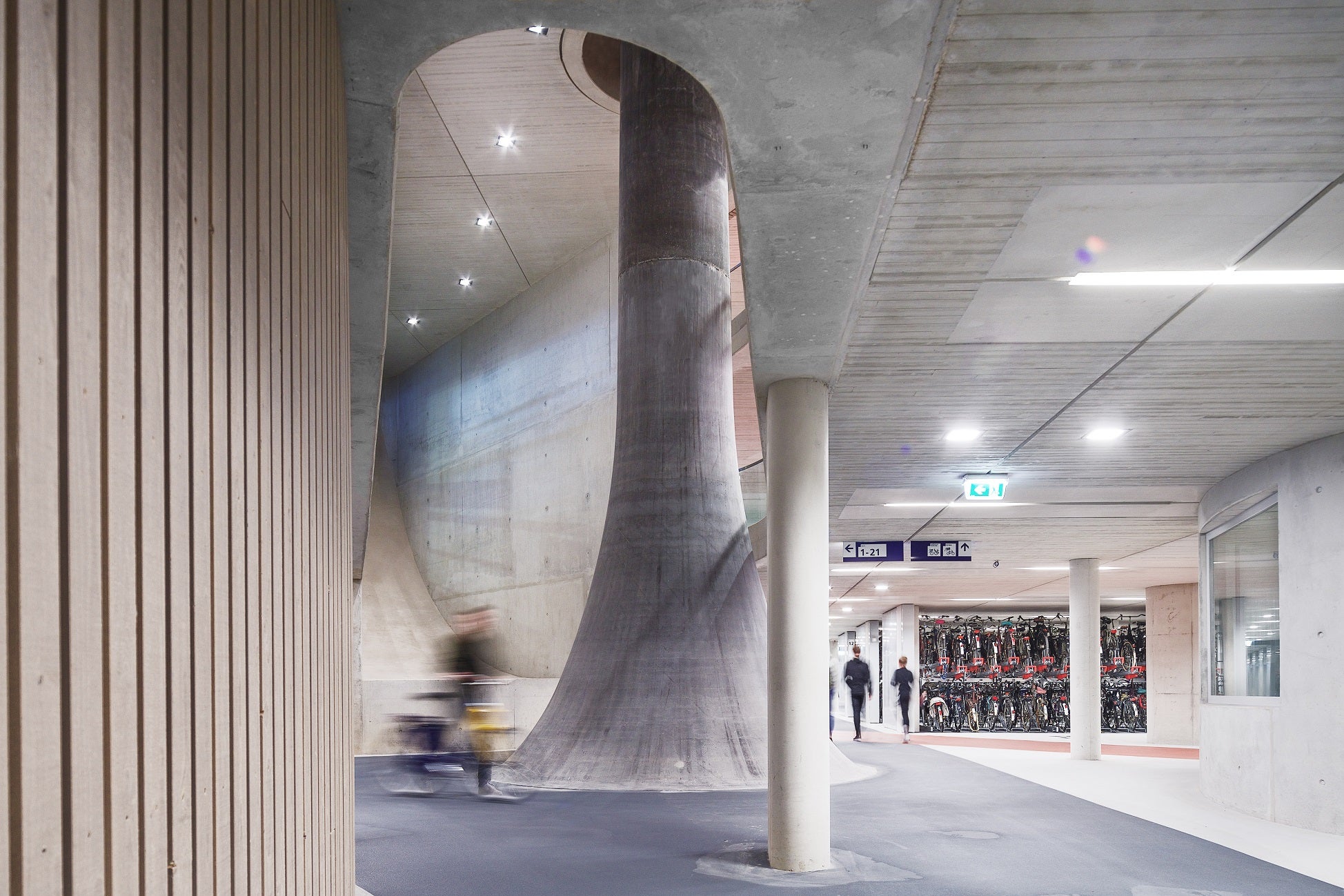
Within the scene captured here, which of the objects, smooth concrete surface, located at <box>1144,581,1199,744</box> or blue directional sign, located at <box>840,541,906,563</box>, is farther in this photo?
smooth concrete surface, located at <box>1144,581,1199,744</box>

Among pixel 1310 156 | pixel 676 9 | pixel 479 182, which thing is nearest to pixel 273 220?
pixel 676 9

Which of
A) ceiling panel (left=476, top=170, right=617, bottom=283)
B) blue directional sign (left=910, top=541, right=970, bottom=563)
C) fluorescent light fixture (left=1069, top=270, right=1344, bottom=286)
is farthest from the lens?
ceiling panel (left=476, top=170, right=617, bottom=283)

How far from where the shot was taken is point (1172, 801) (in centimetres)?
1277

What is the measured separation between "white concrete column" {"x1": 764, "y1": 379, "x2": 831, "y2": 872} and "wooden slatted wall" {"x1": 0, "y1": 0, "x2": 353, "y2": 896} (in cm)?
469

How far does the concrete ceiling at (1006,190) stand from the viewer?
157 inches

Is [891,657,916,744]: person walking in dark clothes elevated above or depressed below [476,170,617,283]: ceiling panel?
below

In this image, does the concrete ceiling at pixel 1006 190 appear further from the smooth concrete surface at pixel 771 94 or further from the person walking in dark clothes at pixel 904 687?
the person walking in dark clothes at pixel 904 687

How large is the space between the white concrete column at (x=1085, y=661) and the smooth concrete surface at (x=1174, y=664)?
9006mm

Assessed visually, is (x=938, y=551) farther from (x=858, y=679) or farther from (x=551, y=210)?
(x=551, y=210)

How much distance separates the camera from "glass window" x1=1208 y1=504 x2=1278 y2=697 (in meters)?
12.2

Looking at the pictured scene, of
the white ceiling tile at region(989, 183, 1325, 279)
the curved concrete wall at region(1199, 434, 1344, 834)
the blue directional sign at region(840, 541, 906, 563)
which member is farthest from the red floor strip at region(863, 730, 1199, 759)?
the white ceiling tile at region(989, 183, 1325, 279)

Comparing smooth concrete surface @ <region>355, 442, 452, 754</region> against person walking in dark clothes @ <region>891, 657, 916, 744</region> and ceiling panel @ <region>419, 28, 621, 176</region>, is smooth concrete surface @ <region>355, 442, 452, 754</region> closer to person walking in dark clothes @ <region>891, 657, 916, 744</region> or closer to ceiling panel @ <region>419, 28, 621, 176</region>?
ceiling panel @ <region>419, 28, 621, 176</region>

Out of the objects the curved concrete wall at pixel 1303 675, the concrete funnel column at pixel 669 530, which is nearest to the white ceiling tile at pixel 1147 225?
the curved concrete wall at pixel 1303 675

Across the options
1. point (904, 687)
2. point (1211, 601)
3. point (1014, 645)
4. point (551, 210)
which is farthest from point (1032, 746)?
point (551, 210)
